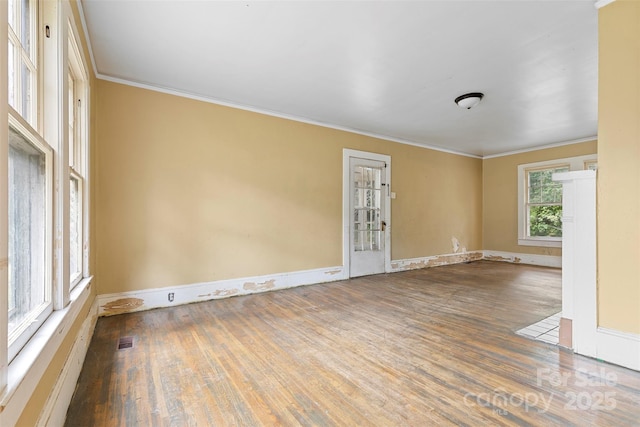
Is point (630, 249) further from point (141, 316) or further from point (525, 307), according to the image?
point (141, 316)

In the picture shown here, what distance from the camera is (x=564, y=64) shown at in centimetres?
294

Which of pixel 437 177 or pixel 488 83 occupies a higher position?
pixel 488 83

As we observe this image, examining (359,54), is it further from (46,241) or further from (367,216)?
(367,216)

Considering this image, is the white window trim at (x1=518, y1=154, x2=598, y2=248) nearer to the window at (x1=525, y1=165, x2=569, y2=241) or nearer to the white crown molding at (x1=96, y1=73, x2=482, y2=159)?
the window at (x1=525, y1=165, x2=569, y2=241)

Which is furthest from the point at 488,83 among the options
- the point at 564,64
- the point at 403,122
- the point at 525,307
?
the point at 525,307

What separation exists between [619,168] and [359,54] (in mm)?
2225

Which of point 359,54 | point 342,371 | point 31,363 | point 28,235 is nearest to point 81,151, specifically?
point 28,235

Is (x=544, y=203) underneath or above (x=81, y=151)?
underneath

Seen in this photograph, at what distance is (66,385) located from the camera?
1.62 metres

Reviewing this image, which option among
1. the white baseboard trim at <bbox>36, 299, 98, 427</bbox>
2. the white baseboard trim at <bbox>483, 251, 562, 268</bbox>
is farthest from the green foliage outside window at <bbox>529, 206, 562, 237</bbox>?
the white baseboard trim at <bbox>36, 299, 98, 427</bbox>

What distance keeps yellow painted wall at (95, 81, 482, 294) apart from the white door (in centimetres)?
29

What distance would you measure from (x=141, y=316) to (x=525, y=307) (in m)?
4.35

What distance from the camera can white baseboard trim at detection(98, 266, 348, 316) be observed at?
10.5 feet

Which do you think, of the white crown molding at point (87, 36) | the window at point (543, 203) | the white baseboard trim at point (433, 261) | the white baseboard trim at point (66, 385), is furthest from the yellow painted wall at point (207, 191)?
the window at point (543, 203)
